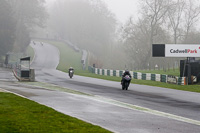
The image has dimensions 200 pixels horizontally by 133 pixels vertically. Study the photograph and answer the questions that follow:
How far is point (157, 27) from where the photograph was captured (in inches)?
2660

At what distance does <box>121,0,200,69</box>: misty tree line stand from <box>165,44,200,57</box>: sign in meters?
31.6

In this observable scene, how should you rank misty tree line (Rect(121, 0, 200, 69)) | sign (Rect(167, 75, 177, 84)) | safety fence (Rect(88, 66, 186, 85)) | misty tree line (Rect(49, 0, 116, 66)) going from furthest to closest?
misty tree line (Rect(49, 0, 116, 66)) < misty tree line (Rect(121, 0, 200, 69)) < sign (Rect(167, 75, 177, 84)) < safety fence (Rect(88, 66, 186, 85))

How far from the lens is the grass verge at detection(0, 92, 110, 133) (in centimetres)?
879

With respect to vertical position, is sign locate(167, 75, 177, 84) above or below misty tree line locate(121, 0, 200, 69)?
below

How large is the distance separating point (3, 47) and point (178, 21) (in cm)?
3428

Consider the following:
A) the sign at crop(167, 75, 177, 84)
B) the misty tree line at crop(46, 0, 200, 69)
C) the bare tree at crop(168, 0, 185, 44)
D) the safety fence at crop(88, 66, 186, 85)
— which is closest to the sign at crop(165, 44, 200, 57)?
the safety fence at crop(88, 66, 186, 85)

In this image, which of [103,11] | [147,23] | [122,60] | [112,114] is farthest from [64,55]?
[112,114]

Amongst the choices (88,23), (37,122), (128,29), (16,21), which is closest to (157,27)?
(128,29)

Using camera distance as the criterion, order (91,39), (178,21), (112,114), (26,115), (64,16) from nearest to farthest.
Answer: (26,115) < (112,114) < (178,21) < (91,39) < (64,16)

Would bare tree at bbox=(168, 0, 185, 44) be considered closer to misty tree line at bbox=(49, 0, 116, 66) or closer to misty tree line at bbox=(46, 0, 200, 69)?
misty tree line at bbox=(46, 0, 200, 69)

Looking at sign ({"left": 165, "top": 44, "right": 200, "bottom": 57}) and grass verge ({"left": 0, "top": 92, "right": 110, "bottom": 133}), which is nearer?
grass verge ({"left": 0, "top": 92, "right": 110, "bottom": 133})

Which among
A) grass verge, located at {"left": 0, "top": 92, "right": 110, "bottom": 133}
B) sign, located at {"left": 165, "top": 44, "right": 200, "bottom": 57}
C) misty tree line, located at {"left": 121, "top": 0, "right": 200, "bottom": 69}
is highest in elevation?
misty tree line, located at {"left": 121, "top": 0, "right": 200, "bottom": 69}

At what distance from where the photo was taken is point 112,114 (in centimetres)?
1284

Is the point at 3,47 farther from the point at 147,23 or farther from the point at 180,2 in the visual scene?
the point at 180,2
